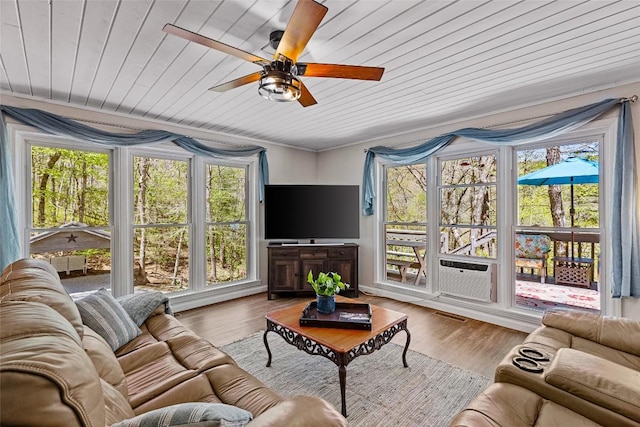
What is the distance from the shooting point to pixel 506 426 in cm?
119

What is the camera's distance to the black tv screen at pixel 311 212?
4453 millimetres

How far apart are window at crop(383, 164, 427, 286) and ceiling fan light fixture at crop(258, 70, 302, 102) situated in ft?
9.59

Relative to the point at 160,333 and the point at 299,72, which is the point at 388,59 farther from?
the point at 160,333

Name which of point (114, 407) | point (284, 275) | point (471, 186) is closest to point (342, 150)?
A: point (471, 186)

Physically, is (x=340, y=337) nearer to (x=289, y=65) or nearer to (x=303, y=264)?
(x=289, y=65)

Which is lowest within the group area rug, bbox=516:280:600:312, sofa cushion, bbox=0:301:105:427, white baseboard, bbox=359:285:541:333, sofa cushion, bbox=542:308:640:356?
white baseboard, bbox=359:285:541:333

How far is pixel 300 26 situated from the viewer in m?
1.46

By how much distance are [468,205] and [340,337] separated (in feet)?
8.71

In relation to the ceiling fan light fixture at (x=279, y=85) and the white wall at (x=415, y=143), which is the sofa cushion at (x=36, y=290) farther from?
the white wall at (x=415, y=143)

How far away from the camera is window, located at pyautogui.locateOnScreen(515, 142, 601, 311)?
9.84 ft

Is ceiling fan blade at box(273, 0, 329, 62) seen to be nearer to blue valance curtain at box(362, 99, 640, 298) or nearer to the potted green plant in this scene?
the potted green plant

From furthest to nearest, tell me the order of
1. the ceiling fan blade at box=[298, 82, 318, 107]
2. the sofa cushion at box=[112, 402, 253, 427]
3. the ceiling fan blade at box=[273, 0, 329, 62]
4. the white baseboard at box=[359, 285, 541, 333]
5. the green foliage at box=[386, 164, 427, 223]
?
the green foliage at box=[386, 164, 427, 223] < the white baseboard at box=[359, 285, 541, 333] < the ceiling fan blade at box=[298, 82, 318, 107] < the ceiling fan blade at box=[273, 0, 329, 62] < the sofa cushion at box=[112, 402, 253, 427]

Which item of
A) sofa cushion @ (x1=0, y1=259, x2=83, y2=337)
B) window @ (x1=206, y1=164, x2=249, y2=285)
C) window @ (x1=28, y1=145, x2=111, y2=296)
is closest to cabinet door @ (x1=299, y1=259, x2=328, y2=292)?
window @ (x1=206, y1=164, x2=249, y2=285)

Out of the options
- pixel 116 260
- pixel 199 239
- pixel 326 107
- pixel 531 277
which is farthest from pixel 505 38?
pixel 116 260
